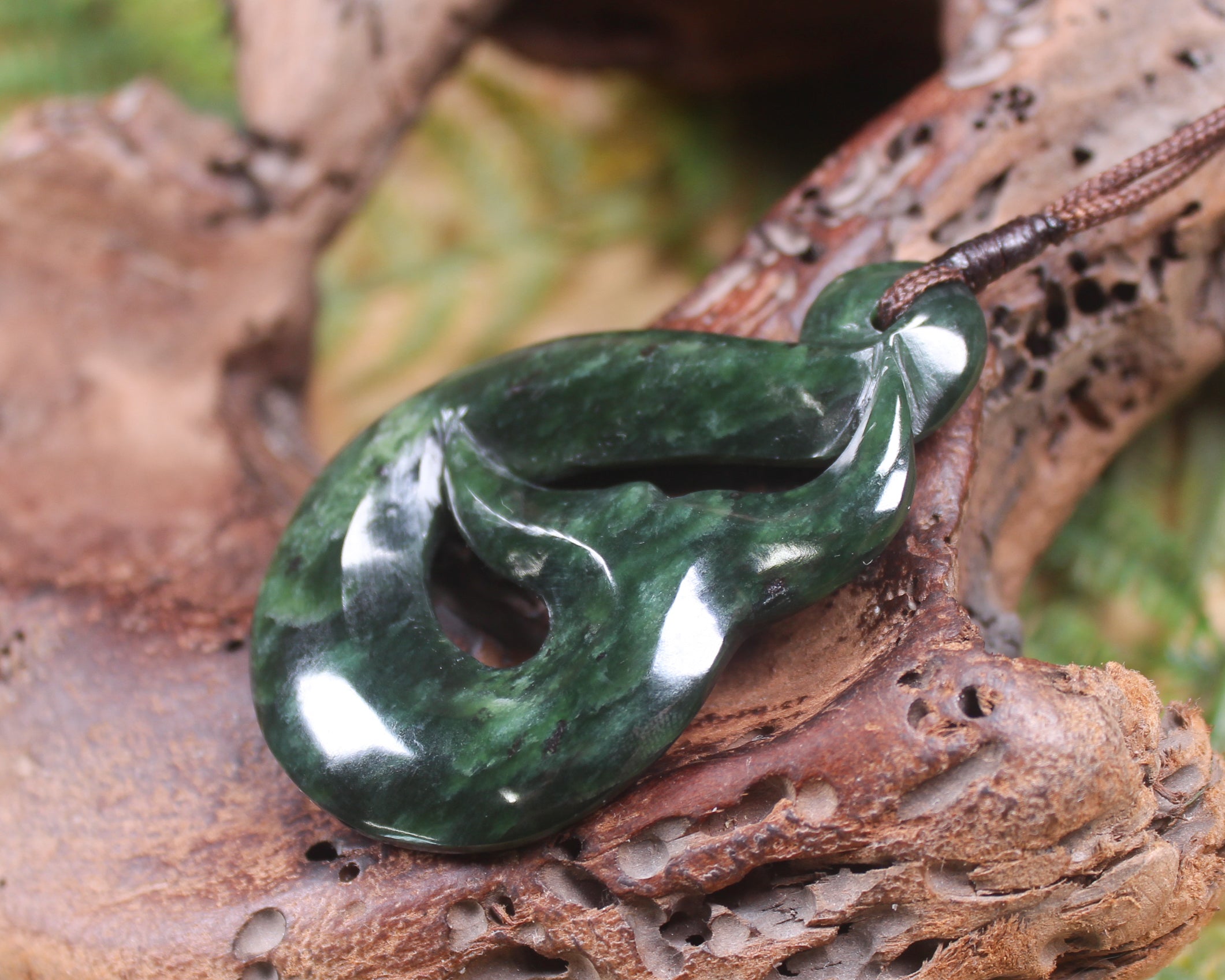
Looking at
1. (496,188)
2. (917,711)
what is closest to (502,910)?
(917,711)

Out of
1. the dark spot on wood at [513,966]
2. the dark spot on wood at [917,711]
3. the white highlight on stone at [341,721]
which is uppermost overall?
the white highlight on stone at [341,721]

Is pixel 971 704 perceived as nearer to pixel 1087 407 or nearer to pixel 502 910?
pixel 502 910

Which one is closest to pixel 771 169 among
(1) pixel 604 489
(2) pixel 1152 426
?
(2) pixel 1152 426

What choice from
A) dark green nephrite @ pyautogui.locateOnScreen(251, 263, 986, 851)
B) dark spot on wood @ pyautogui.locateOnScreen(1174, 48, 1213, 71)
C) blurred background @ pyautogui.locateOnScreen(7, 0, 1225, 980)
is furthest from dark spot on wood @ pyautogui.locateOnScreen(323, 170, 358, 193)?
dark spot on wood @ pyautogui.locateOnScreen(1174, 48, 1213, 71)

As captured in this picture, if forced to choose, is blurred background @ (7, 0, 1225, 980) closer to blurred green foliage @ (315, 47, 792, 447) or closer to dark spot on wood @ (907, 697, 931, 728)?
blurred green foliage @ (315, 47, 792, 447)

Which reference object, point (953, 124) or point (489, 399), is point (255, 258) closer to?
point (489, 399)

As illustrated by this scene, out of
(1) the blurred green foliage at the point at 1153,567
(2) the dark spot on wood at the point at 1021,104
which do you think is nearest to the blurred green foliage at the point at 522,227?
(1) the blurred green foliage at the point at 1153,567

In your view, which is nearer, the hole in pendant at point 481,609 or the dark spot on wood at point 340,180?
the hole in pendant at point 481,609

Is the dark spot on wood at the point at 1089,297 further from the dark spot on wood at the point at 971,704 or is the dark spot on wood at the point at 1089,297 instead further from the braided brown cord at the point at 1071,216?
the dark spot on wood at the point at 971,704
